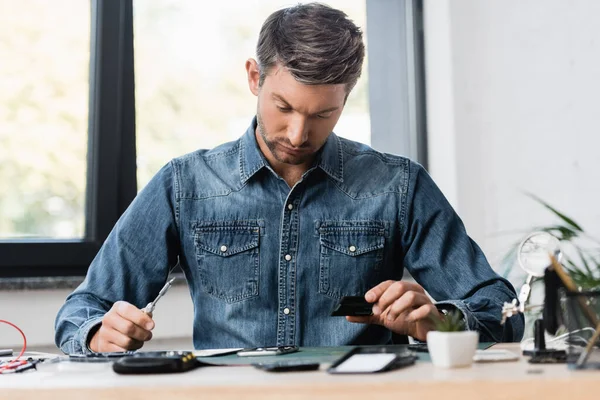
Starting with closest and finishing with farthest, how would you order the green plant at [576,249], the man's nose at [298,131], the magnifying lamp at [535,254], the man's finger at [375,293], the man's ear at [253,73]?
the magnifying lamp at [535,254] < the man's finger at [375,293] < the man's nose at [298,131] < the man's ear at [253,73] < the green plant at [576,249]

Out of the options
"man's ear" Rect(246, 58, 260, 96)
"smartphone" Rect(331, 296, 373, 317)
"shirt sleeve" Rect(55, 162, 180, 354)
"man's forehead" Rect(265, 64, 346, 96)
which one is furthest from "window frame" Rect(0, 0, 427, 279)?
"smartphone" Rect(331, 296, 373, 317)

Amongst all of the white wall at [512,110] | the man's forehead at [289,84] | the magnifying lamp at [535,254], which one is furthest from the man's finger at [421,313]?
the white wall at [512,110]

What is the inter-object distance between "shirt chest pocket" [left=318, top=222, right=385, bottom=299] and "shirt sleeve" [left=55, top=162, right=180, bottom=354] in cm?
32

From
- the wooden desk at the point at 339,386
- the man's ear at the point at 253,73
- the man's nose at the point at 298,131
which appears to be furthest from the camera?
the man's ear at the point at 253,73

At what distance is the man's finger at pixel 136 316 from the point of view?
1.27 metres

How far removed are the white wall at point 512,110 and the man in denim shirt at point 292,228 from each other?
2.86 ft

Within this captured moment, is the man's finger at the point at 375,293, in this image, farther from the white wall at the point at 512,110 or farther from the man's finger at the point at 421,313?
the white wall at the point at 512,110

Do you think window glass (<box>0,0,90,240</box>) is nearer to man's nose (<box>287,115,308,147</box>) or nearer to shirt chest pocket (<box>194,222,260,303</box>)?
shirt chest pocket (<box>194,222,260,303</box>)

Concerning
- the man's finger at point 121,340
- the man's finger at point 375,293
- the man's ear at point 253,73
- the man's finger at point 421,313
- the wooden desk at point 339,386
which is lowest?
the wooden desk at point 339,386

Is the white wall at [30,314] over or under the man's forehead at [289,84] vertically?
under

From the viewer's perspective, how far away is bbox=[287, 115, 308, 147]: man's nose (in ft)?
5.22

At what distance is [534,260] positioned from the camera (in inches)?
45.9

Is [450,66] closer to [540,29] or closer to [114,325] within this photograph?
[540,29]

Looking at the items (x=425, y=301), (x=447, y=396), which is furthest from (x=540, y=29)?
(x=447, y=396)
